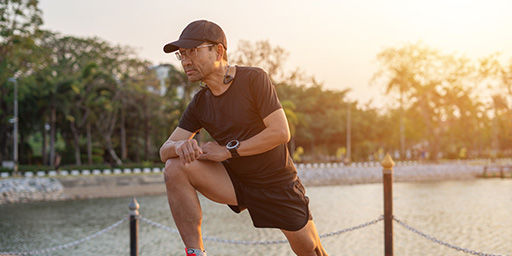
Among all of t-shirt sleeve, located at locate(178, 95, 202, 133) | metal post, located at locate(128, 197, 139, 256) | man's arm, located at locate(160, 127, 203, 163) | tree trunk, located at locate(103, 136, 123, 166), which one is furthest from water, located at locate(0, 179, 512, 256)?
tree trunk, located at locate(103, 136, 123, 166)

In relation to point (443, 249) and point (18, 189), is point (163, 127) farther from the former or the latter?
point (443, 249)

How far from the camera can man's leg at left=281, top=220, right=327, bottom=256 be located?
3270 mm

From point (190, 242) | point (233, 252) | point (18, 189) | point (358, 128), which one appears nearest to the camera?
point (190, 242)

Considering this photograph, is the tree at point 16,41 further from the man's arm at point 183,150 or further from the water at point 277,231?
the man's arm at point 183,150

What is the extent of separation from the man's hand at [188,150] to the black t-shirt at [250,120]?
24 cm

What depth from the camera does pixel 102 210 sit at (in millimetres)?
21594

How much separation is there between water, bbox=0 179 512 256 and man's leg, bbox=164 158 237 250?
8.28m

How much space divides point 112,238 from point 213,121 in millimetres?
11501

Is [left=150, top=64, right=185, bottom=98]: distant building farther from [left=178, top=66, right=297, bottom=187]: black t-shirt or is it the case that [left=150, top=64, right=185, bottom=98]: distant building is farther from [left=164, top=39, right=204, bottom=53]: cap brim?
[left=164, top=39, right=204, bottom=53]: cap brim

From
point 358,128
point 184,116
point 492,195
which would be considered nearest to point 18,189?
point 492,195

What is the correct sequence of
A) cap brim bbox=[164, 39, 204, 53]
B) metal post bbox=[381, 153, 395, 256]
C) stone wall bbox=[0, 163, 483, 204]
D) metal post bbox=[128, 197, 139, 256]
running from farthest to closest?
1. stone wall bbox=[0, 163, 483, 204]
2. metal post bbox=[128, 197, 139, 256]
3. metal post bbox=[381, 153, 395, 256]
4. cap brim bbox=[164, 39, 204, 53]

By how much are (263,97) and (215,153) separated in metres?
0.41

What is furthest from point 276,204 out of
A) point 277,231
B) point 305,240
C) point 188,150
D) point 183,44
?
point 277,231

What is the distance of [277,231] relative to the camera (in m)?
15.5
